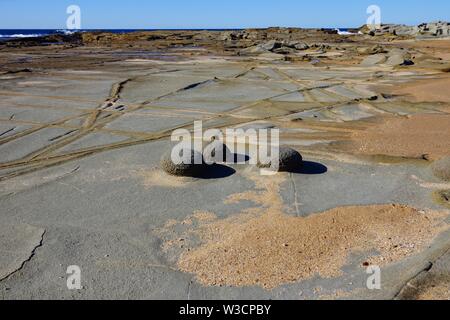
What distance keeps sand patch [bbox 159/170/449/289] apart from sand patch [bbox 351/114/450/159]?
3182 mm

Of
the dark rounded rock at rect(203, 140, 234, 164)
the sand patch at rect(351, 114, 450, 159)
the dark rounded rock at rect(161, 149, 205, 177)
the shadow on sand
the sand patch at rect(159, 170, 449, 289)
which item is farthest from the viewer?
the sand patch at rect(351, 114, 450, 159)

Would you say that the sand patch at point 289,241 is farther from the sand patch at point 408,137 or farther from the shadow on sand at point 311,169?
the sand patch at point 408,137

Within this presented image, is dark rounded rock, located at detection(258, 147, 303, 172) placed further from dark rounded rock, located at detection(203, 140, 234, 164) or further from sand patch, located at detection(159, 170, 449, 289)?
sand patch, located at detection(159, 170, 449, 289)

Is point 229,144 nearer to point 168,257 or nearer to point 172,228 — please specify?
point 172,228

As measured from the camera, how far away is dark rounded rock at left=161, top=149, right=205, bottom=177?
8.20 metres

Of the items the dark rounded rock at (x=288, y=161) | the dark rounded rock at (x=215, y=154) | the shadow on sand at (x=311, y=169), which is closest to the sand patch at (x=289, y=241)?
the dark rounded rock at (x=288, y=161)

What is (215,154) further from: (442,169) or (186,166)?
(442,169)

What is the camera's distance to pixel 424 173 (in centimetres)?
840

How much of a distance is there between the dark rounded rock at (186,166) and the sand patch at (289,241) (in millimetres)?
1495

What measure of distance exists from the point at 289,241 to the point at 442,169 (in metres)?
3.78

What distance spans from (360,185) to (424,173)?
1396mm

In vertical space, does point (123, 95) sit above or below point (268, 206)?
above

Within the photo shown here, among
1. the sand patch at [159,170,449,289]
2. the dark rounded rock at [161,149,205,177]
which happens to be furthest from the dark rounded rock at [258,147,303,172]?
the sand patch at [159,170,449,289]
